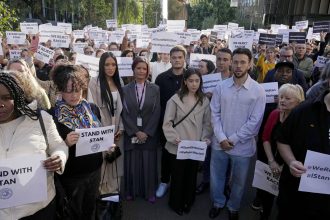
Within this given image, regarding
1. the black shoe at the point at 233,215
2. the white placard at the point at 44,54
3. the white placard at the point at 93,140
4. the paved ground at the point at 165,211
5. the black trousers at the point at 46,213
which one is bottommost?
the paved ground at the point at 165,211

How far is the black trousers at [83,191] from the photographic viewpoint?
292 centimetres

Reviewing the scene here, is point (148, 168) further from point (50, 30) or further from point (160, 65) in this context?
point (50, 30)

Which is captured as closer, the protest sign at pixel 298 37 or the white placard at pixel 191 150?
the white placard at pixel 191 150

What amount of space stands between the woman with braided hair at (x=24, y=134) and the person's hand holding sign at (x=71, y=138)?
242 millimetres

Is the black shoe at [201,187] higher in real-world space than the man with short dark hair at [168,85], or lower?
lower

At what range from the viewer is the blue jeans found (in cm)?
375

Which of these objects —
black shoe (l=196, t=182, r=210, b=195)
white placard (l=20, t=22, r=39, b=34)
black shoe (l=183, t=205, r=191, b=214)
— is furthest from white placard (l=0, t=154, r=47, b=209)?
white placard (l=20, t=22, r=39, b=34)

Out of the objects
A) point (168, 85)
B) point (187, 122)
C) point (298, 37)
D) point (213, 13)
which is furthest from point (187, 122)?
point (213, 13)

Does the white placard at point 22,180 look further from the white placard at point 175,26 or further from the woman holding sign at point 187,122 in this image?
the white placard at point 175,26

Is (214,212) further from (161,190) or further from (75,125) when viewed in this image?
(75,125)

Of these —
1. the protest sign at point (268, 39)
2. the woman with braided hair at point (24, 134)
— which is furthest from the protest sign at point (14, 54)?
the protest sign at point (268, 39)

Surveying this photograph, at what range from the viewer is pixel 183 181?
4.10 m

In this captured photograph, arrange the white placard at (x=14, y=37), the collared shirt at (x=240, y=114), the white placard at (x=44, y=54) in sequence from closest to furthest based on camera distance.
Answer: the collared shirt at (x=240, y=114) < the white placard at (x=44, y=54) < the white placard at (x=14, y=37)

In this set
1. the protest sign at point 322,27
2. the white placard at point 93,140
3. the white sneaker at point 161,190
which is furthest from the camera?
the protest sign at point 322,27
